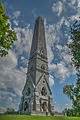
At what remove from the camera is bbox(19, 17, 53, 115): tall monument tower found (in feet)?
267

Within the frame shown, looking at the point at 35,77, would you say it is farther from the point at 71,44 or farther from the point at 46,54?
the point at 71,44

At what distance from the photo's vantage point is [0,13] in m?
17.5

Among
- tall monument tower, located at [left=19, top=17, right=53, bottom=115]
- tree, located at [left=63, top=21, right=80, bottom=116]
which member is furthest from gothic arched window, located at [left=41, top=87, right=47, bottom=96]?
tree, located at [left=63, top=21, right=80, bottom=116]

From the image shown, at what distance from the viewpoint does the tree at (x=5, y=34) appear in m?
17.2

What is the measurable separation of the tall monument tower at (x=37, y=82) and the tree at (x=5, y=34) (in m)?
60.1

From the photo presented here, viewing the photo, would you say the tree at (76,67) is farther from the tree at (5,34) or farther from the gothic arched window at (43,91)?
the gothic arched window at (43,91)

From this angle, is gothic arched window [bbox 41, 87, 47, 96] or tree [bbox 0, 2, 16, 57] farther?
gothic arched window [bbox 41, 87, 47, 96]

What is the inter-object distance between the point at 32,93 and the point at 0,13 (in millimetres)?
66986

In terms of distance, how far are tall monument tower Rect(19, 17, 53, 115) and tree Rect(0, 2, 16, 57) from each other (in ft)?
197

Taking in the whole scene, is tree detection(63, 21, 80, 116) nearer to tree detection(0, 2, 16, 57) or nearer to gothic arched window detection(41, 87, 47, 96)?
tree detection(0, 2, 16, 57)

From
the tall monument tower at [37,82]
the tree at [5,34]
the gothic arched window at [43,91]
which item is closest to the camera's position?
the tree at [5,34]

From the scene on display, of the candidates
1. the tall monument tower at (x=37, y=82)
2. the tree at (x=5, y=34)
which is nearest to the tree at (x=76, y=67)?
the tree at (x=5, y=34)

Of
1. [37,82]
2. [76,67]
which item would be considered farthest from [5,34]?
[37,82]

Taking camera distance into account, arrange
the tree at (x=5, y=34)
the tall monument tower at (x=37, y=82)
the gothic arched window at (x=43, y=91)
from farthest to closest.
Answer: the gothic arched window at (x=43, y=91) → the tall monument tower at (x=37, y=82) → the tree at (x=5, y=34)
